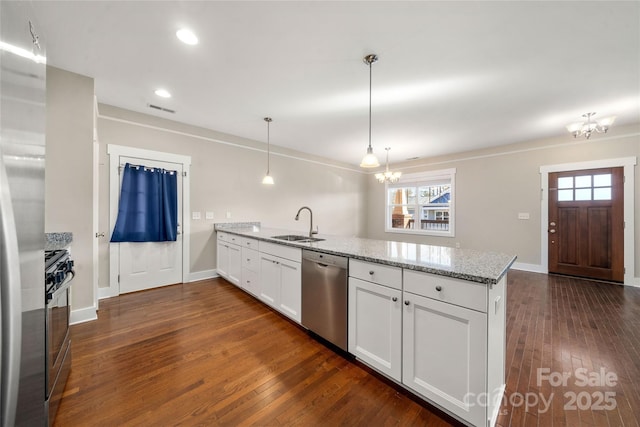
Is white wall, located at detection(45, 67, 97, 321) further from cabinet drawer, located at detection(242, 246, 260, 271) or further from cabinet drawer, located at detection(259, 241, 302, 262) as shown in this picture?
cabinet drawer, located at detection(259, 241, 302, 262)

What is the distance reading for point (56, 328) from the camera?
4.56ft

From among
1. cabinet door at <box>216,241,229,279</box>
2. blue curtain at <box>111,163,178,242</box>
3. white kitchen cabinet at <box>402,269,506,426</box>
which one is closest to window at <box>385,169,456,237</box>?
cabinet door at <box>216,241,229,279</box>

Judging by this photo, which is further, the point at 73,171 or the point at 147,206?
the point at 147,206

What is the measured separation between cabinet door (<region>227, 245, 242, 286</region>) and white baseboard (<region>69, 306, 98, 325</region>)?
1.53 meters

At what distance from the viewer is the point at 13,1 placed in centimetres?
64

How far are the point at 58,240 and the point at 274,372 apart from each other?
242 cm

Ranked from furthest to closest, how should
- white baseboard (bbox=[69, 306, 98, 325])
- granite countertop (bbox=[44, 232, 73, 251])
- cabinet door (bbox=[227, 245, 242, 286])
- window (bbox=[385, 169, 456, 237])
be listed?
window (bbox=[385, 169, 456, 237]) → cabinet door (bbox=[227, 245, 242, 286]) → white baseboard (bbox=[69, 306, 98, 325]) → granite countertop (bbox=[44, 232, 73, 251])

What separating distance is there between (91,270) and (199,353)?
5.50 ft

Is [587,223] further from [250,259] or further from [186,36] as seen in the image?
[186,36]

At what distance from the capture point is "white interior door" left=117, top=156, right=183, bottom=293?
3.40m

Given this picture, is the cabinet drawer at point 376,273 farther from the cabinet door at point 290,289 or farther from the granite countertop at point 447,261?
the cabinet door at point 290,289

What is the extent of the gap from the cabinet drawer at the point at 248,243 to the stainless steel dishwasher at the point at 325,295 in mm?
991

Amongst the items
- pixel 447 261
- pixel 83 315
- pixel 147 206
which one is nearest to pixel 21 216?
pixel 447 261

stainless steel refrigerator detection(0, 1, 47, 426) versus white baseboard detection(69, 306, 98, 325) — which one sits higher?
stainless steel refrigerator detection(0, 1, 47, 426)
